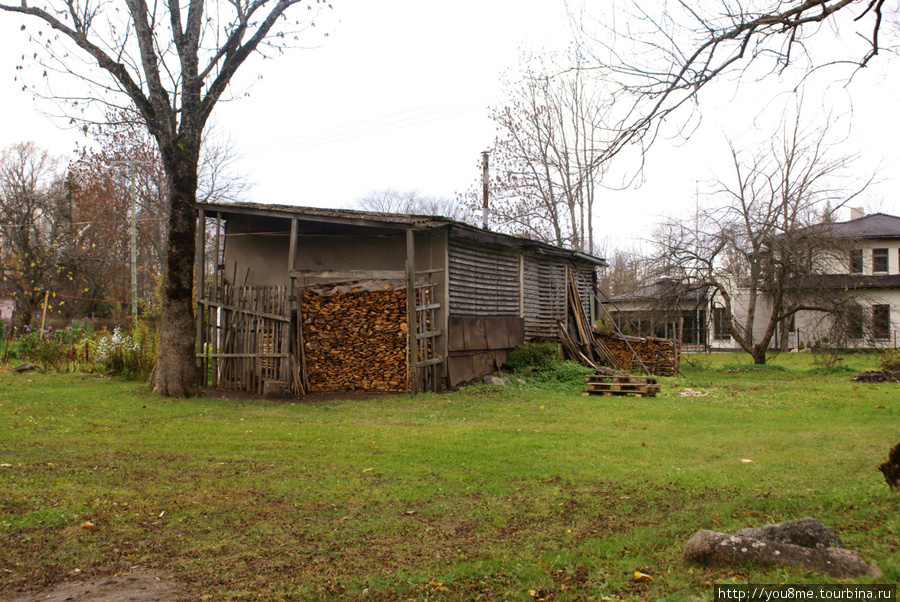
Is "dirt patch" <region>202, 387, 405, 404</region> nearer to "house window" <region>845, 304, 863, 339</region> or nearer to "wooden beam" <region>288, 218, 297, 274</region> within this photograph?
"wooden beam" <region>288, 218, 297, 274</region>

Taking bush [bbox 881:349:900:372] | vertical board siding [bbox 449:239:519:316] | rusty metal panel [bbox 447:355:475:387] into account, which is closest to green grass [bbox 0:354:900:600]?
rusty metal panel [bbox 447:355:475:387]

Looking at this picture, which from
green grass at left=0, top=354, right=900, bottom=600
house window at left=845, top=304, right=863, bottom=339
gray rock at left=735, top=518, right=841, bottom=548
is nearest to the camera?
gray rock at left=735, top=518, right=841, bottom=548

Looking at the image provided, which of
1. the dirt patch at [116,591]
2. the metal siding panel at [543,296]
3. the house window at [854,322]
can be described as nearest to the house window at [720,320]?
the house window at [854,322]

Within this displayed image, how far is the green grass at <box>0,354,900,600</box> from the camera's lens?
4.00m

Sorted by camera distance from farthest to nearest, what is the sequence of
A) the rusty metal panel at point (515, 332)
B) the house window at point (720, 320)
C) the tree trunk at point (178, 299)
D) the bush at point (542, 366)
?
the house window at point (720, 320), the rusty metal panel at point (515, 332), the bush at point (542, 366), the tree trunk at point (178, 299)

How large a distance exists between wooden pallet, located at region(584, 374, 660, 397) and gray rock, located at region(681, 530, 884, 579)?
10376 millimetres

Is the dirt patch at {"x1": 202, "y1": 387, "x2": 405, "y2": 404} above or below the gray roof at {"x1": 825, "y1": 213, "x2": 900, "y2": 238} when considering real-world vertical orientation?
below

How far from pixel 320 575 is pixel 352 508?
4.87ft

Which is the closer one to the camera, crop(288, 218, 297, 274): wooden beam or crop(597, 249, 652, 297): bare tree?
crop(288, 218, 297, 274): wooden beam

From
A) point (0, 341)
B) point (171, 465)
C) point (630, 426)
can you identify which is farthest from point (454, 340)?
point (0, 341)

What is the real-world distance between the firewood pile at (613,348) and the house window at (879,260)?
74.7 feet

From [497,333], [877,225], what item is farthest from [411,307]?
[877,225]

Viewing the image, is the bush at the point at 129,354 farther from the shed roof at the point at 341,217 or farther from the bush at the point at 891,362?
the bush at the point at 891,362

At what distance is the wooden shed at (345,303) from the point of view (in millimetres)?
13406
